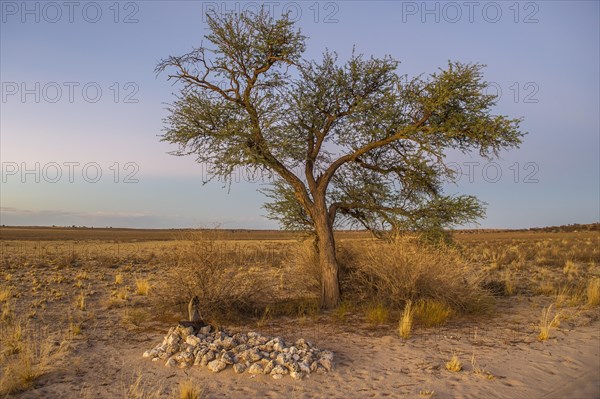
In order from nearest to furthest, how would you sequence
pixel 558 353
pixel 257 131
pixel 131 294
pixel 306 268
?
pixel 558 353
pixel 257 131
pixel 306 268
pixel 131 294

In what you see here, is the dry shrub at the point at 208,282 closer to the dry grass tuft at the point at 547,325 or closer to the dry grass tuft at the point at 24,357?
the dry grass tuft at the point at 24,357

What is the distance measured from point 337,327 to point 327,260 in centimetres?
237

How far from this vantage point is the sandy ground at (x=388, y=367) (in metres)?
7.16

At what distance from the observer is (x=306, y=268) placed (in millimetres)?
14406

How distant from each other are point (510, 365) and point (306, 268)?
23.3 feet

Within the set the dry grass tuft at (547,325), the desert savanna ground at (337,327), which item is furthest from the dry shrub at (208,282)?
the dry grass tuft at (547,325)

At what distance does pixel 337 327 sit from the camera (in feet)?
36.0

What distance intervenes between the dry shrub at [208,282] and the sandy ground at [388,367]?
84 cm

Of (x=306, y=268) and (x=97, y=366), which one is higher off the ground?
(x=306, y=268)

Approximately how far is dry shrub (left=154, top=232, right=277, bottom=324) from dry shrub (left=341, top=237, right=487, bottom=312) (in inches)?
126

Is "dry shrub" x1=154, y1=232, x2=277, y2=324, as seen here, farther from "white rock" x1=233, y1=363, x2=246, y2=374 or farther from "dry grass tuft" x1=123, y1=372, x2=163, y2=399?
"dry grass tuft" x1=123, y1=372, x2=163, y2=399

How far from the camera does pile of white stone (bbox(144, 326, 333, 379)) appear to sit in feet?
25.8

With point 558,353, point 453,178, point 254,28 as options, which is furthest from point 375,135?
point 558,353

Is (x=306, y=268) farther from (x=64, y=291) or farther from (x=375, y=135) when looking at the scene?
(x=64, y=291)
